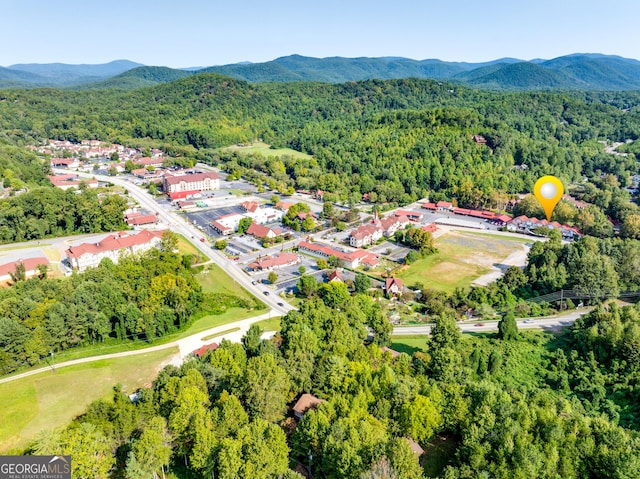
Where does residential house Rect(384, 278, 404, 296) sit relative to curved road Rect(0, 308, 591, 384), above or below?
above

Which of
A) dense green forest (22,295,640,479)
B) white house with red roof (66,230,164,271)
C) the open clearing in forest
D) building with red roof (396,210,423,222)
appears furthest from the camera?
the open clearing in forest

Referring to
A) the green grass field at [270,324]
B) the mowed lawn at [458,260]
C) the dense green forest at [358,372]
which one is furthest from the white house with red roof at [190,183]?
the green grass field at [270,324]

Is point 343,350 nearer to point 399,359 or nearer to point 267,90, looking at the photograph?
point 399,359

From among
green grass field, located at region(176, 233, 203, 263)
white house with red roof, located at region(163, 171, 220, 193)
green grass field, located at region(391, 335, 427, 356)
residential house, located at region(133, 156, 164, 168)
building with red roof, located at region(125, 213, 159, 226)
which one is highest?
residential house, located at region(133, 156, 164, 168)

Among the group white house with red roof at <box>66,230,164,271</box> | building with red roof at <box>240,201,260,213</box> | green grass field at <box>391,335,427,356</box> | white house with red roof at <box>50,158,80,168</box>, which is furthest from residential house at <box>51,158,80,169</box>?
green grass field at <box>391,335,427,356</box>

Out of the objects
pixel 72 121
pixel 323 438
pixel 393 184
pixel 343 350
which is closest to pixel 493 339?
pixel 343 350

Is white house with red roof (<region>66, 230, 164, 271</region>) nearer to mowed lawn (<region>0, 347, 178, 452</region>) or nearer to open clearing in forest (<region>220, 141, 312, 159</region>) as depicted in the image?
mowed lawn (<region>0, 347, 178, 452</region>)
